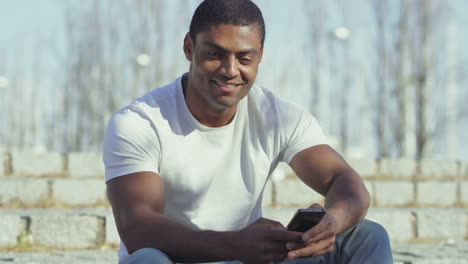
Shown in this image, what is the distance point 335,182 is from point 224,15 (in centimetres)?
84

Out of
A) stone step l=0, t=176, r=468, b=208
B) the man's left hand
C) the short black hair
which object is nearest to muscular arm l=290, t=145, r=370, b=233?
the man's left hand

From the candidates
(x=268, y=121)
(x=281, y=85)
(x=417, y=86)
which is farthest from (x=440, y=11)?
(x=268, y=121)

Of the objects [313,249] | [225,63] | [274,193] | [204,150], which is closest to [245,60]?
[225,63]

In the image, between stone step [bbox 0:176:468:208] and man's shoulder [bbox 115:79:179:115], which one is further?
stone step [bbox 0:176:468:208]

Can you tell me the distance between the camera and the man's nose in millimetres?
3557

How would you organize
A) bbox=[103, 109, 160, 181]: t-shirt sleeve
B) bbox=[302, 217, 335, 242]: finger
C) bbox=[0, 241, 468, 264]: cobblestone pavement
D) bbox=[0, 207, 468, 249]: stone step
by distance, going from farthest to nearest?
1. bbox=[0, 207, 468, 249]: stone step
2. bbox=[0, 241, 468, 264]: cobblestone pavement
3. bbox=[103, 109, 160, 181]: t-shirt sleeve
4. bbox=[302, 217, 335, 242]: finger

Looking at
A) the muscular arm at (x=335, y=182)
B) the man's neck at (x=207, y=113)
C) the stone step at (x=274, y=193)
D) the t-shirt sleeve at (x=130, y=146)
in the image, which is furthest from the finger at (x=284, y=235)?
the stone step at (x=274, y=193)

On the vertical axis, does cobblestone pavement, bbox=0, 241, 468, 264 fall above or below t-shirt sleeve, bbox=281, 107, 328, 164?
below

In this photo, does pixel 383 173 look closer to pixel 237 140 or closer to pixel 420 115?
pixel 420 115

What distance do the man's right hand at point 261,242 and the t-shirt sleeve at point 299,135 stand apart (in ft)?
2.13

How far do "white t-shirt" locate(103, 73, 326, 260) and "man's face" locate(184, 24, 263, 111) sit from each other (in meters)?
0.15

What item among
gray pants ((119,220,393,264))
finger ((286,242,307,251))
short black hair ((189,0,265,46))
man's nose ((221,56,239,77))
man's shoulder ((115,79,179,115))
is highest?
short black hair ((189,0,265,46))

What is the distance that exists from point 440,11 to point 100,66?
30.6ft

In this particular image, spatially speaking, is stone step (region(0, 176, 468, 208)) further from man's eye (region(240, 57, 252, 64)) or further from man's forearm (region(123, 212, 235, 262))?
man's forearm (region(123, 212, 235, 262))
